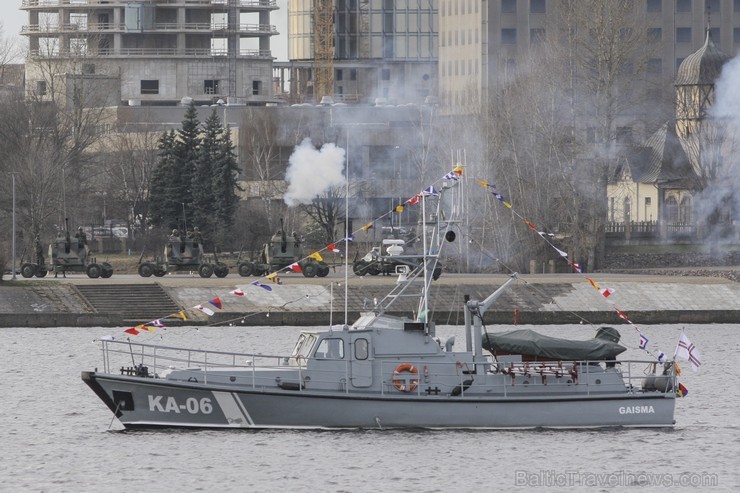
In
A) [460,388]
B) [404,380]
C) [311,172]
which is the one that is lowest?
[460,388]

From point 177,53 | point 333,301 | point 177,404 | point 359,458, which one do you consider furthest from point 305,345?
point 177,53

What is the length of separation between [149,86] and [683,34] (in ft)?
178

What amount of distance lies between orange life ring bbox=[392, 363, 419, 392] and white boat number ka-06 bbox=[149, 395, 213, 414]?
4642 mm

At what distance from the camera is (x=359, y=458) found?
40.9 m

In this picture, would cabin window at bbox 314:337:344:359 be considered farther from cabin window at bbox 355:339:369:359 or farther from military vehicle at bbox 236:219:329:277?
military vehicle at bbox 236:219:329:277

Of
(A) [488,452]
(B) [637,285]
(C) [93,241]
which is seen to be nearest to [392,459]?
(A) [488,452]

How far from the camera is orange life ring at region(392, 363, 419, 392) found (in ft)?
139

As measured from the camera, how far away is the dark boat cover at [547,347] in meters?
43.0

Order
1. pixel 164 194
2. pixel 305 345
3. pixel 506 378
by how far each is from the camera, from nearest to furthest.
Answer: pixel 506 378 → pixel 305 345 → pixel 164 194

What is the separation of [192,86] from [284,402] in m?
136

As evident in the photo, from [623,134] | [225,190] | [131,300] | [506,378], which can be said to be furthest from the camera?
[623,134]

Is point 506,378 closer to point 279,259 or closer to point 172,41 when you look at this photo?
point 279,259

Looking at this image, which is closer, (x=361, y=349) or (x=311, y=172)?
(x=361, y=349)

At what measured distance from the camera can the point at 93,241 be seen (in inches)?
4313
